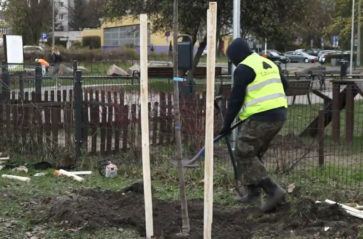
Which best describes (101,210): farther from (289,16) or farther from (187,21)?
(289,16)

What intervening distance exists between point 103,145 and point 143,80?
13.5 feet

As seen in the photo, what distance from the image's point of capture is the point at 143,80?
4.63 metres

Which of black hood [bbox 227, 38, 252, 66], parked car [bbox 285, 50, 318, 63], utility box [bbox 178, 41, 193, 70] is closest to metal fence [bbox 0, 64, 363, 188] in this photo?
utility box [bbox 178, 41, 193, 70]

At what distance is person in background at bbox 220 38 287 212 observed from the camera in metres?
5.59

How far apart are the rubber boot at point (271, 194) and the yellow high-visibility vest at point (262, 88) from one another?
2.35 ft

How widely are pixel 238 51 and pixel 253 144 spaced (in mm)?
948

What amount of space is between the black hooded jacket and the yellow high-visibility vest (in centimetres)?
4

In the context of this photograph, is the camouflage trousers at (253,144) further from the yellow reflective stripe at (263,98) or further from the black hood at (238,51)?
the black hood at (238,51)

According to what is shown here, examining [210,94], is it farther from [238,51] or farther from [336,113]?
[336,113]

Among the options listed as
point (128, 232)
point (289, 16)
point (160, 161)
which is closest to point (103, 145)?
point (160, 161)

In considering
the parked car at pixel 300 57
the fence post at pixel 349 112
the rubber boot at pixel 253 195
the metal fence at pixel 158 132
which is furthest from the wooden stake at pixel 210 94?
the parked car at pixel 300 57

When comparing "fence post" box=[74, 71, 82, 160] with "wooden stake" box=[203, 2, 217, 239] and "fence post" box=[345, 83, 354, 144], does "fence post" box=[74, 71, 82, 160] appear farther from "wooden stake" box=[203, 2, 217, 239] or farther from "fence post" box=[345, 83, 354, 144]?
"wooden stake" box=[203, 2, 217, 239]

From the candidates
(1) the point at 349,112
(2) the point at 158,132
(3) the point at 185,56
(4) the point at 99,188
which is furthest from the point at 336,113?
(4) the point at 99,188

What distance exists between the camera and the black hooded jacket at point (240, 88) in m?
5.55
